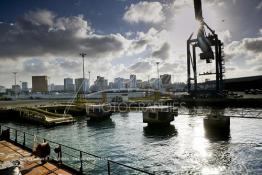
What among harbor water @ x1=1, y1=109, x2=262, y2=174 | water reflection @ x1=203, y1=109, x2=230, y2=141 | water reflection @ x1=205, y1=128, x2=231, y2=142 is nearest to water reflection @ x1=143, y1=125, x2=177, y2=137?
harbor water @ x1=1, y1=109, x2=262, y2=174

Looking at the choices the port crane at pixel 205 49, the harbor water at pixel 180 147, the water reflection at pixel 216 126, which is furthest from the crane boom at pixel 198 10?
the water reflection at pixel 216 126

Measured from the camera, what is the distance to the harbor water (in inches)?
971

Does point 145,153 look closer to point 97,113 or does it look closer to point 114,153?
point 114,153

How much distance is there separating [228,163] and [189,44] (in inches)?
3446

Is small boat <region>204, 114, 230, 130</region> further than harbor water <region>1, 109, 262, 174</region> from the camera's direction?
Yes

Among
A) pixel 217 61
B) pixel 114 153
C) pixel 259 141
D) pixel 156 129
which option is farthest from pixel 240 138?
pixel 217 61

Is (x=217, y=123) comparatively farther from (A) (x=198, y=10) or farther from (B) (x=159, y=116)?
(A) (x=198, y=10)

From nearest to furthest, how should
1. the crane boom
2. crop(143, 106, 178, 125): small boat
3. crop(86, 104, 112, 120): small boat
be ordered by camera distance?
crop(143, 106, 178, 125): small boat
crop(86, 104, 112, 120): small boat
the crane boom

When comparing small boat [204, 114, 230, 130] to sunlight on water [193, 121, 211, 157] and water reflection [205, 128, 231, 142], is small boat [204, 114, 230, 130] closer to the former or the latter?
water reflection [205, 128, 231, 142]

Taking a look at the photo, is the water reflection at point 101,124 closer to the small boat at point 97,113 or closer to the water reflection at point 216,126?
the small boat at point 97,113

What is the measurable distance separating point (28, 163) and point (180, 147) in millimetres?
22552

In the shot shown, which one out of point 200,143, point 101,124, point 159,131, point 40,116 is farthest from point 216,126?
point 40,116

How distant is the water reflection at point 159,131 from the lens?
43.3 metres

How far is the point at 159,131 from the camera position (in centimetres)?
4681
